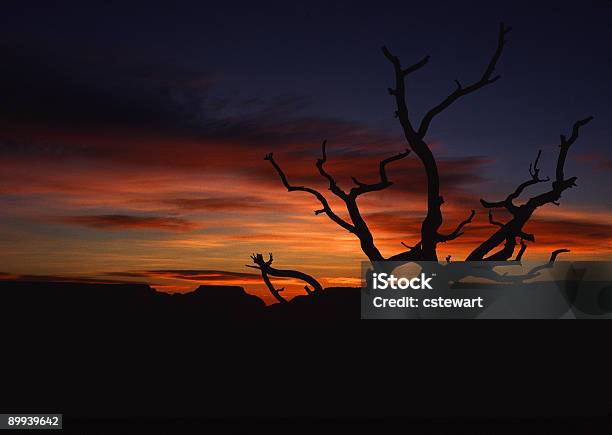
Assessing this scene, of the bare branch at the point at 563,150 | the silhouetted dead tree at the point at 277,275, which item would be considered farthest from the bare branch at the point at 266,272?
the bare branch at the point at 563,150

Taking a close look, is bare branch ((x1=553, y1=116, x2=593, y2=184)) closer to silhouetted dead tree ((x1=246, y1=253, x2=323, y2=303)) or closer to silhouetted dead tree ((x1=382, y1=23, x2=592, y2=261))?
silhouetted dead tree ((x1=382, y1=23, x2=592, y2=261))

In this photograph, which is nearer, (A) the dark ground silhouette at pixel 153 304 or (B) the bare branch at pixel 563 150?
(A) the dark ground silhouette at pixel 153 304

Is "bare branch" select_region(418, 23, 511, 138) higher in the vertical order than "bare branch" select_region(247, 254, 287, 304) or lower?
higher

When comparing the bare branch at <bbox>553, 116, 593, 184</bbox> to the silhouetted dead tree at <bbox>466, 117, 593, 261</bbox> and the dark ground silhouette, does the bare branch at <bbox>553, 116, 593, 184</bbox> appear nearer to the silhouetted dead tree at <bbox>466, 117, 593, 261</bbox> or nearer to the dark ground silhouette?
the silhouetted dead tree at <bbox>466, 117, 593, 261</bbox>

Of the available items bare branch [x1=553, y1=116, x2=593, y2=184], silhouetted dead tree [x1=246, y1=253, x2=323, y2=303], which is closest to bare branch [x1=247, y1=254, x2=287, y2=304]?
silhouetted dead tree [x1=246, y1=253, x2=323, y2=303]

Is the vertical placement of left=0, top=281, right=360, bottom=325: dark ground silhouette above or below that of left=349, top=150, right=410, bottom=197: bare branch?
below

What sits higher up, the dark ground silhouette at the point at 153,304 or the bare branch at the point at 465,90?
the bare branch at the point at 465,90

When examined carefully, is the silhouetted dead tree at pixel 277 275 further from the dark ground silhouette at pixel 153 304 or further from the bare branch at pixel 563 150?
the bare branch at pixel 563 150

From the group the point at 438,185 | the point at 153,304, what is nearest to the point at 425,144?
the point at 438,185

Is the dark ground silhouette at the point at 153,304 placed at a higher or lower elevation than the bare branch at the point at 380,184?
lower

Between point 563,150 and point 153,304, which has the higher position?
point 563,150

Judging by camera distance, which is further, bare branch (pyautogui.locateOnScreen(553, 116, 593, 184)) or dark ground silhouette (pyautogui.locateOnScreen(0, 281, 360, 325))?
bare branch (pyautogui.locateOnScreen(553, 116, 593, 184))

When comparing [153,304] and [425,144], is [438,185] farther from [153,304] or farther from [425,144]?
[153,304]

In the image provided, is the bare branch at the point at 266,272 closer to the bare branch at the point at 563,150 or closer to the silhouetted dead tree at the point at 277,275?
the silhouetted dead tree at the point at 277,275
